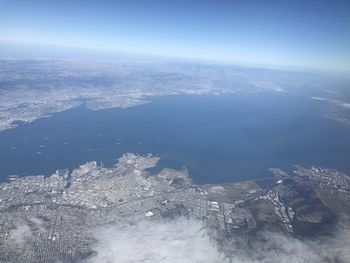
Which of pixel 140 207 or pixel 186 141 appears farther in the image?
pixel 186 141

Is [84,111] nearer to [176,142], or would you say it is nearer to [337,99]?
[176,142]

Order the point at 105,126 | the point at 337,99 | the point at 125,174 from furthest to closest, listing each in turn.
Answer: the point at 337,99 < the point at 105,126 < the point at 125,174

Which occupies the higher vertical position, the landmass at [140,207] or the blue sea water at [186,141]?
the landmass at [140,207]

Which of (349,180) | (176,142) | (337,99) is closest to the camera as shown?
(349,180)

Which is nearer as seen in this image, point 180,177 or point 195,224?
point 195,224

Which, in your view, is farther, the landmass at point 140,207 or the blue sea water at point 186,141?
the blue sea water at point 186,141

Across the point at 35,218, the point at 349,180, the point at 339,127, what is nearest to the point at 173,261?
the point at 35,218

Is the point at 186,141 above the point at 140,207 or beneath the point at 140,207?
beneath
